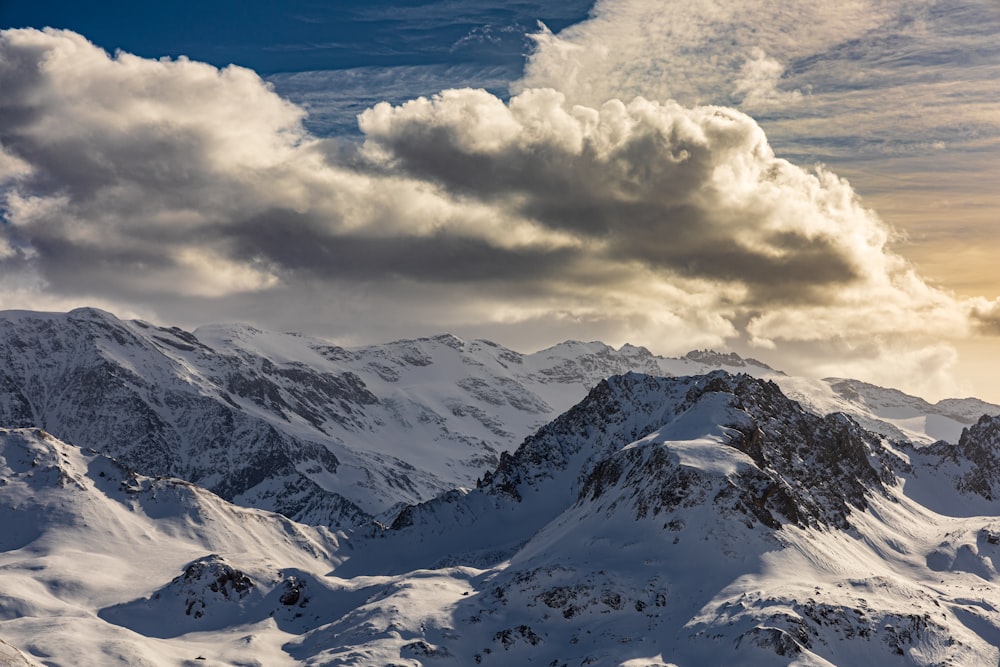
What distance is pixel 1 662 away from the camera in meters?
185
